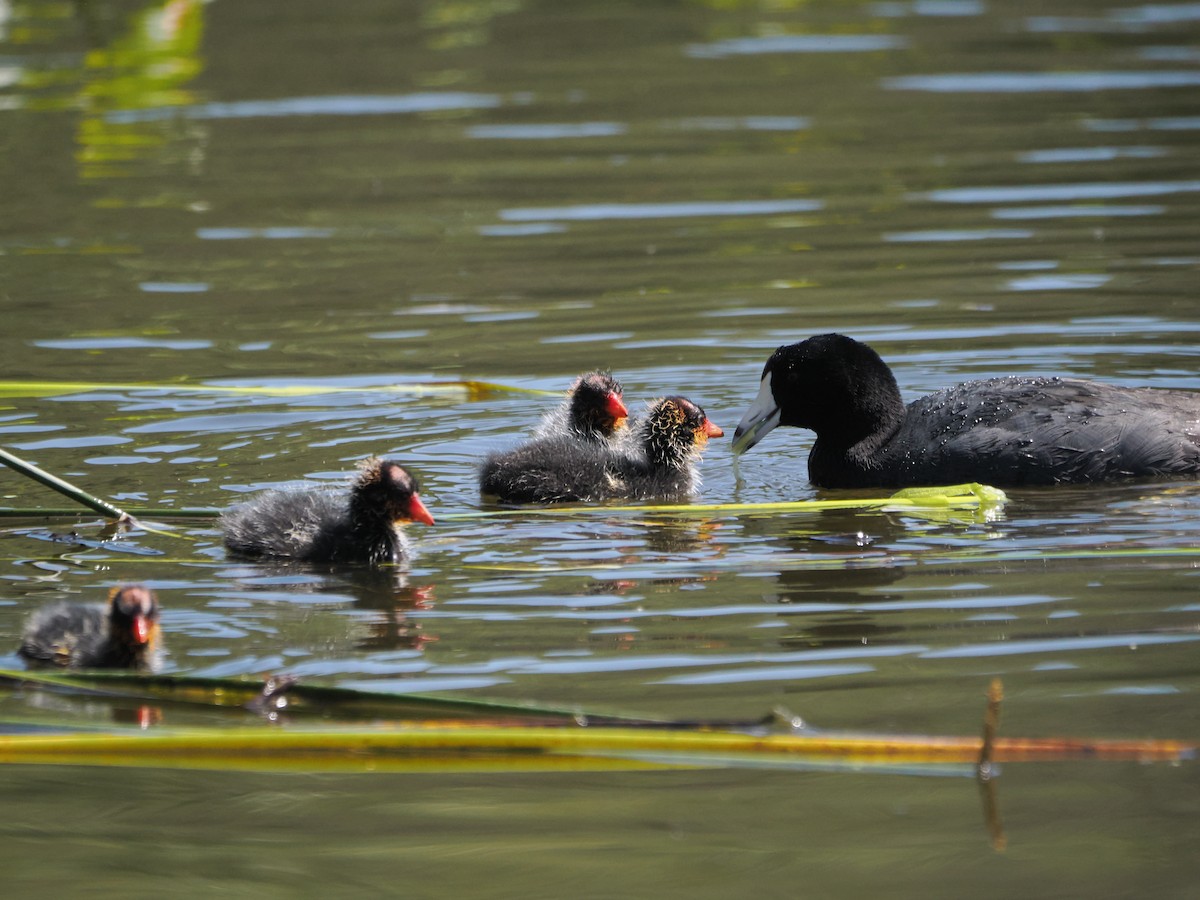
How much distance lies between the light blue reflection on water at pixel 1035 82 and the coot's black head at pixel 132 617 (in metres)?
13.2

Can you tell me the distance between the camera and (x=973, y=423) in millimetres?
7086

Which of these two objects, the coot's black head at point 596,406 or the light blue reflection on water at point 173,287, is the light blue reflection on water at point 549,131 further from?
the coot's black head at point 596,406

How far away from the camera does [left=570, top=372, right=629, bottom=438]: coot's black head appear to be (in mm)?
7270

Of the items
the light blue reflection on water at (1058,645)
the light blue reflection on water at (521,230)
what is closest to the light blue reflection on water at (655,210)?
the light blue reflection on water at (521,230)

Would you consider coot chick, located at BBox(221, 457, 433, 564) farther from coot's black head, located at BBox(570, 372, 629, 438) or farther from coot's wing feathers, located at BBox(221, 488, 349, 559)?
coot's black head, located at BBox(570, 372, 629, 438)

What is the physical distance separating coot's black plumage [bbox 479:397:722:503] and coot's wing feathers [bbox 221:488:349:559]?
2.79 ft

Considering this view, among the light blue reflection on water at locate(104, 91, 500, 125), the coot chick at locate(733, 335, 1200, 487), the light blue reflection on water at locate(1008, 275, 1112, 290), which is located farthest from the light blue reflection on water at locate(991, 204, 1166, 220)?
the light blue reflection on water at locate(104, 91, 500, 125)

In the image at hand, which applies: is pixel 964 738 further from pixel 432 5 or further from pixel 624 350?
pixel 432 5

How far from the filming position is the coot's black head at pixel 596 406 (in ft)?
23.9

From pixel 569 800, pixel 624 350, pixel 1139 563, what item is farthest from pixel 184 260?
pixel 569 800

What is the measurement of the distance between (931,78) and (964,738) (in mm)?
14213

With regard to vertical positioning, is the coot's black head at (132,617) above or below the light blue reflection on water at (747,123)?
below

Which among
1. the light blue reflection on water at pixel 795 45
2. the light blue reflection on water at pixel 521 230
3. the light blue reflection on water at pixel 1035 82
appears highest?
the light blue reflection on water at pixel 795 45

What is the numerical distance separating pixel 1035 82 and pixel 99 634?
44.9 ft
